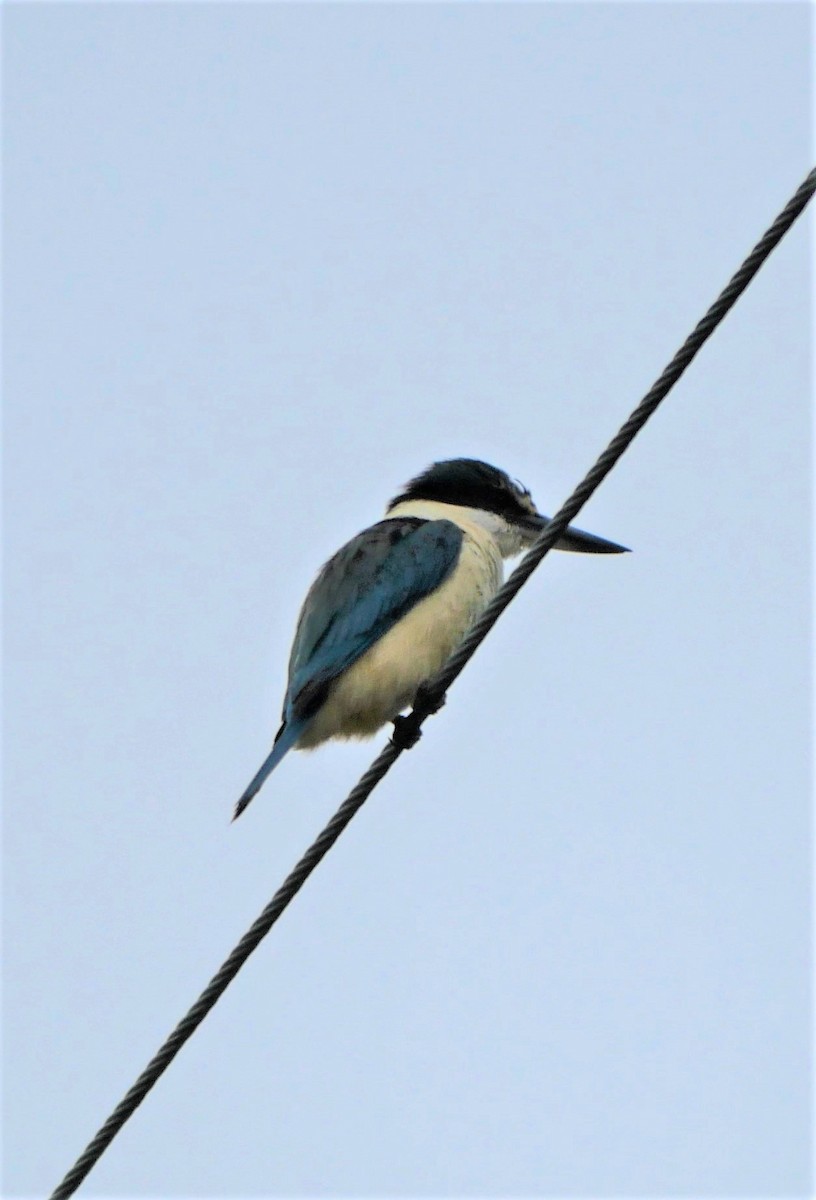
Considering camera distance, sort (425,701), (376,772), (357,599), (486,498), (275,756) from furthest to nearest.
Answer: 1. (486,498)
2. (357,599)
3. (425,701)
4. (275,756)
5. (376,772)

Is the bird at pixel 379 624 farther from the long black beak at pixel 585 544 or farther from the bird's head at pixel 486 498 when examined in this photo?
the long black beak at pixel 585 544

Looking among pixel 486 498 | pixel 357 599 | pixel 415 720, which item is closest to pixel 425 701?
pixel 415 720

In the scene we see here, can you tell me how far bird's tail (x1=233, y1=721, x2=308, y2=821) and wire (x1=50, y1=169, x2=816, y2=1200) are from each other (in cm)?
85

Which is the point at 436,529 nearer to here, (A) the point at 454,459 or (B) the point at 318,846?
(A) the point at 454,459

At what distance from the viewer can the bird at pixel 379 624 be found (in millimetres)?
4902

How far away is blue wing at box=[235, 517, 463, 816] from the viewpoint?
489 centimetres

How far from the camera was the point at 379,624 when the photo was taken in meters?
5.00

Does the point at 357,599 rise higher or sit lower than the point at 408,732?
higher

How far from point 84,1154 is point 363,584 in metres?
2.17

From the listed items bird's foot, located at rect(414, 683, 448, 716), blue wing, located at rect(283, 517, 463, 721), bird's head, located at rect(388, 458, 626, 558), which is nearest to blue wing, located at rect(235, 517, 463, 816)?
blue wing, located at rect(283, 517, 463, 721)

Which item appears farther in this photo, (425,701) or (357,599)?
(357,599)

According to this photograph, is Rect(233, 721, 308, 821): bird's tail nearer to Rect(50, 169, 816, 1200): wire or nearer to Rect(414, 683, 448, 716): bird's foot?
Rect(414, 683, 448, 716): bird's foot

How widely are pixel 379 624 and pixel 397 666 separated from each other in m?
0.15

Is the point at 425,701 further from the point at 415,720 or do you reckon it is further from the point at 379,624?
the point at 379,624
